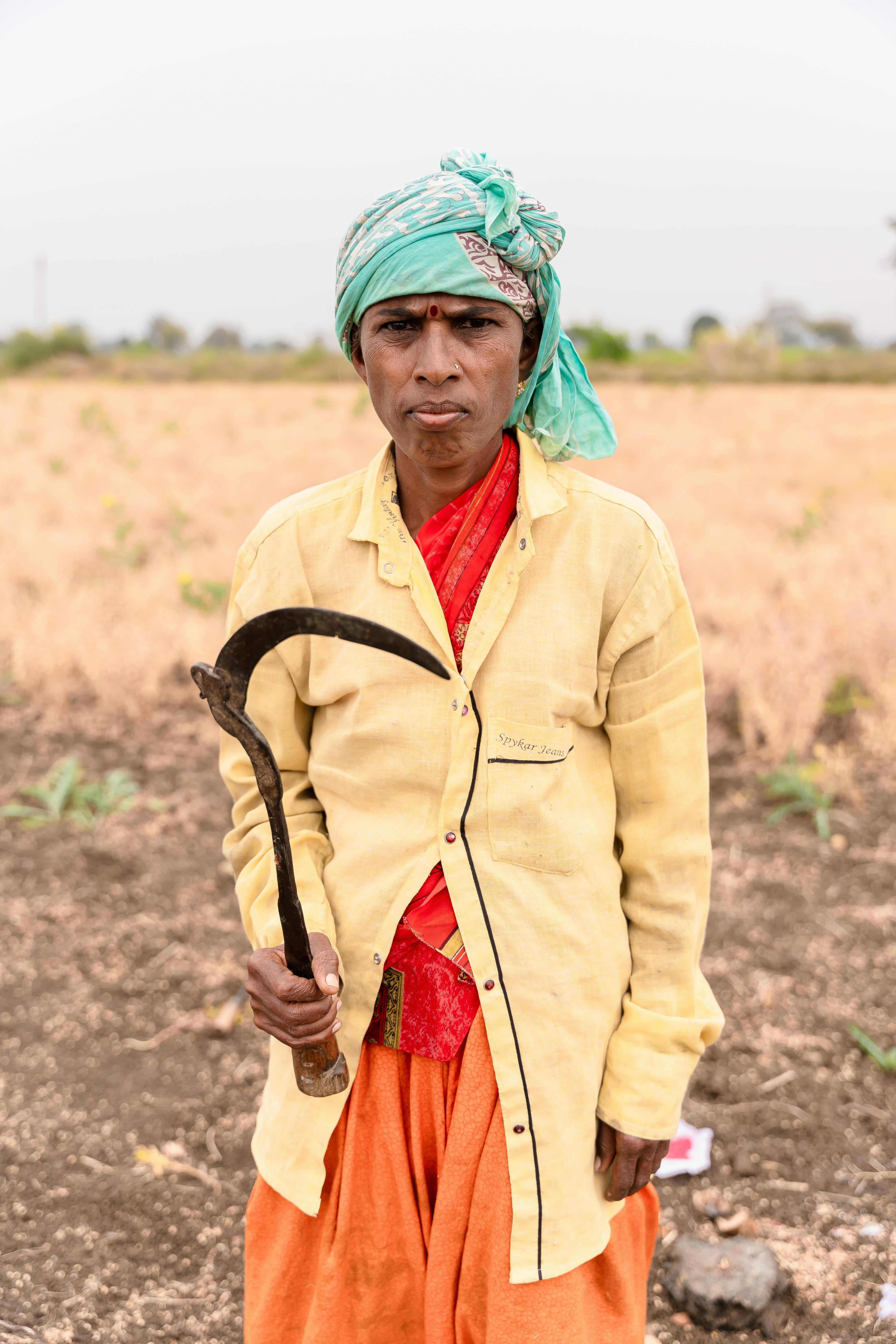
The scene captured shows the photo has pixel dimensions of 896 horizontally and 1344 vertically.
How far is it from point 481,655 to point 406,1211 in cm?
83

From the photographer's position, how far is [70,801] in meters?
4.11

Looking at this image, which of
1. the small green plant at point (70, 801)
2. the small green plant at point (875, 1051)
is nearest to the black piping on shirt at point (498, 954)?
the small green plant at point (875, 1051)

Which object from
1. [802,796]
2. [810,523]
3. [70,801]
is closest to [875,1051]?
[802,796]

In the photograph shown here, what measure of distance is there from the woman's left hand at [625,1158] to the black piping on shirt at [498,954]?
147mm

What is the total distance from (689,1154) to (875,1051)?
659 mm

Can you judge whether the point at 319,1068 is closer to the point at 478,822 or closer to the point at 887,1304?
the point at 478,822

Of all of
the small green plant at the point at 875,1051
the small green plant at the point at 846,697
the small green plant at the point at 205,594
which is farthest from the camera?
the small green plant at the point at 205,594

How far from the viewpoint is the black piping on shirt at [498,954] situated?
1370 mm

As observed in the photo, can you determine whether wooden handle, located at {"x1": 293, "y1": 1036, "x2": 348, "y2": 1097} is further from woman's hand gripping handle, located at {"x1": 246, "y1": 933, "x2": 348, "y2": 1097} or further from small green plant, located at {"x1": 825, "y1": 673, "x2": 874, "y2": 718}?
small green plant, located at {"x1": 825, "y1": 673, "x2": 874, "y2": 718}

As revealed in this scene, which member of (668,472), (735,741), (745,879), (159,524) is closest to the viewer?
(745,879)

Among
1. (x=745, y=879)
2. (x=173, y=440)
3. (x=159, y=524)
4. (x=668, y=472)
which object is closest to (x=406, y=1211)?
(x=745, y=879)

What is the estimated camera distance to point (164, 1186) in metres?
2.39

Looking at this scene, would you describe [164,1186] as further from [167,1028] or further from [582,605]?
[582,605]

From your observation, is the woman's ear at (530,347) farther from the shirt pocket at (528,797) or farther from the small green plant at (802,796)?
the small green plant at (802,796)
